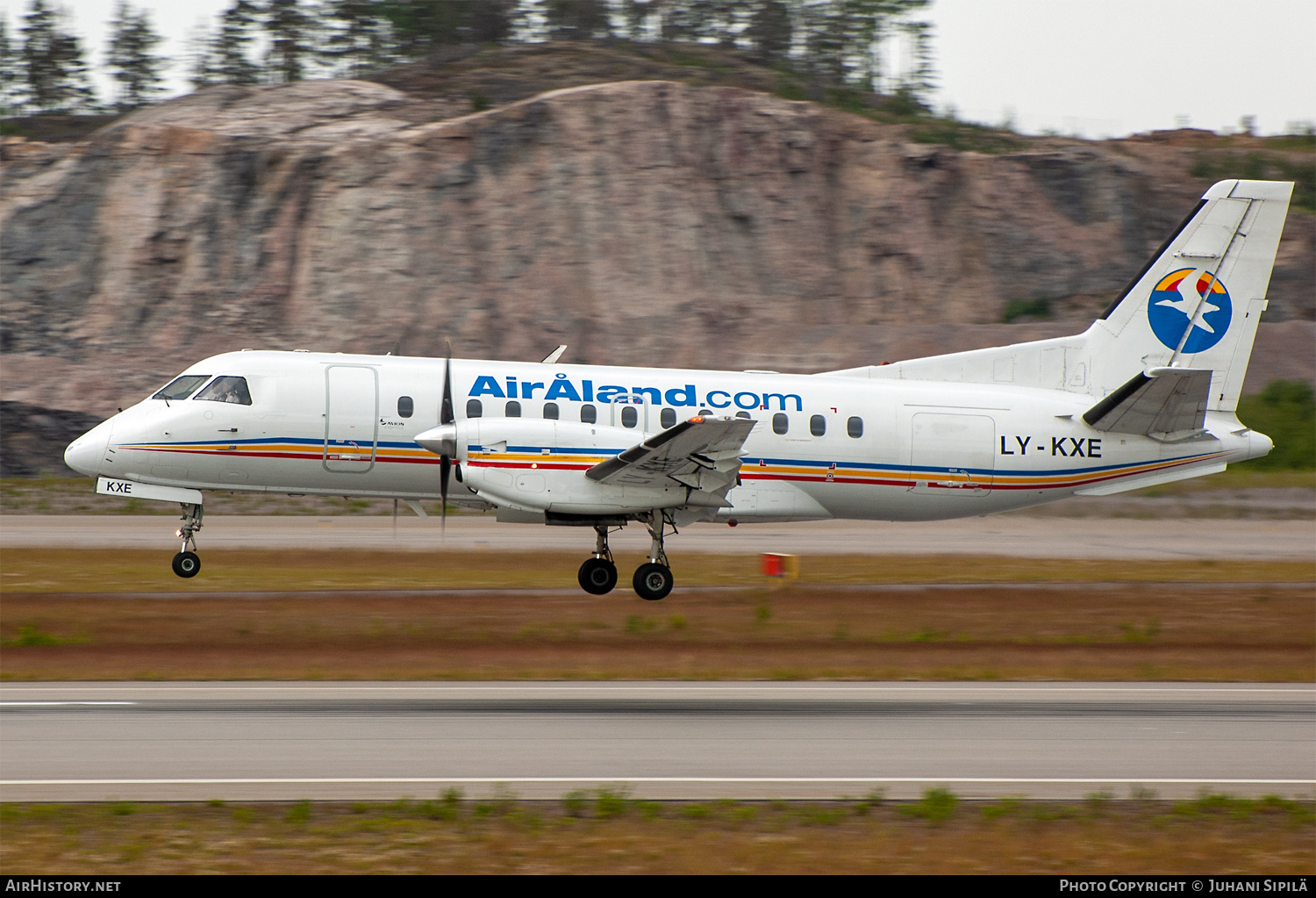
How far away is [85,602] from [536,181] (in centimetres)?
3056

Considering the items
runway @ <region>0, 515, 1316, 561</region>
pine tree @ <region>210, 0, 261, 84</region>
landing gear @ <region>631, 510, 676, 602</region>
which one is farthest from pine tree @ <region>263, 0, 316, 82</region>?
landing gear @ <region>631, 510, 676, 602</region>

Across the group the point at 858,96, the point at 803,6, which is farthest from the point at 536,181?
the point at 803,6

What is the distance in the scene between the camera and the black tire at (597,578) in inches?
744

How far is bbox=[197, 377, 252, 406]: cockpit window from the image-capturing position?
18.3 meters

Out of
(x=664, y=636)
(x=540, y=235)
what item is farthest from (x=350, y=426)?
(x=540, y=235)

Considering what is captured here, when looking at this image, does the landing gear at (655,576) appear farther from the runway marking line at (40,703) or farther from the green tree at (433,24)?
the green tree at (433,24)

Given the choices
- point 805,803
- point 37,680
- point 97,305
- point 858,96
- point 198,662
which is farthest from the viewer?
point 858,96

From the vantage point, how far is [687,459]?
17.6m

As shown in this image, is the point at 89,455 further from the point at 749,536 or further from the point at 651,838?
the point at 749,536

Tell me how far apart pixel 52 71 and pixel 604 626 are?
5249 cm

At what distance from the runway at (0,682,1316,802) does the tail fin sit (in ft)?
25.6

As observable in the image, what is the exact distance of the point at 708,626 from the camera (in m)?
18.4
